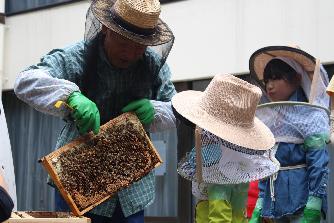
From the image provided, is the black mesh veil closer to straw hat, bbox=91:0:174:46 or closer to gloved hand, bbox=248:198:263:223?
straw hat, bbox=91:0:174:46

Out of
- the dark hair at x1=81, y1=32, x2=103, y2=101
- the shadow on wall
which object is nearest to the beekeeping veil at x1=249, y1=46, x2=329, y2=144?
the dark hair at x1=81, y1=32, x2=103, y2=101

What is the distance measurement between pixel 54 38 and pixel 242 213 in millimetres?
5416

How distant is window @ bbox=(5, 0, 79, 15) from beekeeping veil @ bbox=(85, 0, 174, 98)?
5216mm

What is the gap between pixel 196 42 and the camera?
24.5 ft

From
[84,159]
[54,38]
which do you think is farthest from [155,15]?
[54,38]

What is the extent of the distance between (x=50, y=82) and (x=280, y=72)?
2078 mm

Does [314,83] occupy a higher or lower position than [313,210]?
higher

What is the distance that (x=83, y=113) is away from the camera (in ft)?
10.5

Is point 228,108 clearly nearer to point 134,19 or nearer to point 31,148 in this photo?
point 134,19

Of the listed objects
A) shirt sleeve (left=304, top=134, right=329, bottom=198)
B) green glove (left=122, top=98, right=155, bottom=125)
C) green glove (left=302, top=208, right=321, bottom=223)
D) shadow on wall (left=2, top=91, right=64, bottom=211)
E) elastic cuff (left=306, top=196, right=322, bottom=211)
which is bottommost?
shadow on wall (left=2, top=91, right=64, bottom=211)

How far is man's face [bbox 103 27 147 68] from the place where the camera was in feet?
11.5

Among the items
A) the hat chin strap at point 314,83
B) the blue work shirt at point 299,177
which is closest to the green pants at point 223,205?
the blue work shirt at point 299,177

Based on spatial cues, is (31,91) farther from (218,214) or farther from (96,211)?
(218,214)

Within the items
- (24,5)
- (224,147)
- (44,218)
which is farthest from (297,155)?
(24,5)
